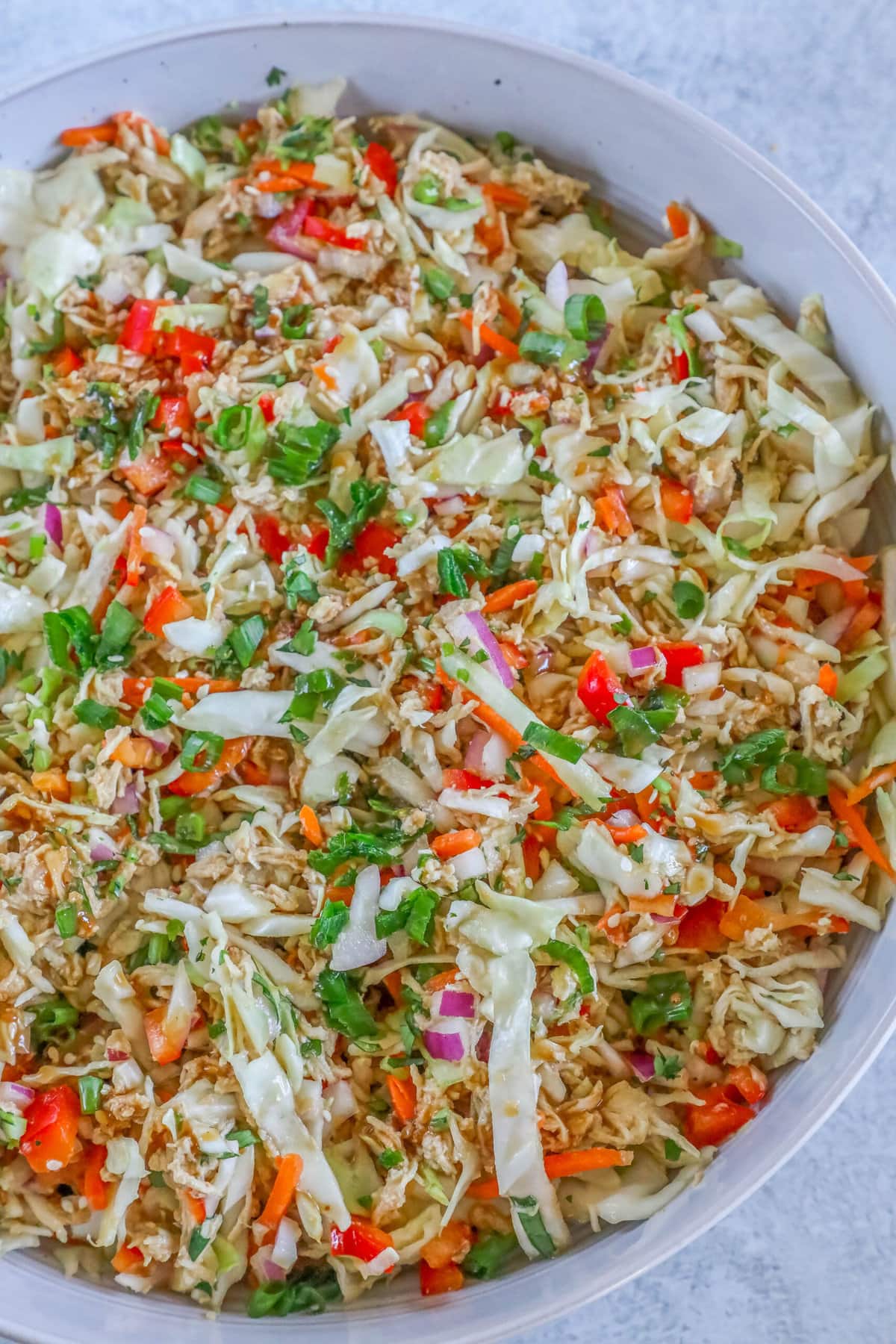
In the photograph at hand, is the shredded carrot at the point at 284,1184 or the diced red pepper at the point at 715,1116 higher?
the diced red pepper at the point at 715,1116

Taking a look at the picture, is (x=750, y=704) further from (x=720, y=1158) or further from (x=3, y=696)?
(x=3, y=696)

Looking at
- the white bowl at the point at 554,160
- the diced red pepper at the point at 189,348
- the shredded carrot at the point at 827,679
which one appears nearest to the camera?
the white bowl at the point at 554,160

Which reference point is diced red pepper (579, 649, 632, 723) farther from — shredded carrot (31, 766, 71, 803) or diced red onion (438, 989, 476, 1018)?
shredded carrot (31, 766, 71, 803)

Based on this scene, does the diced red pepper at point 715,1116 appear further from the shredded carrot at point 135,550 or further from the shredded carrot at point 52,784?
the shredded carrot at point 135,550

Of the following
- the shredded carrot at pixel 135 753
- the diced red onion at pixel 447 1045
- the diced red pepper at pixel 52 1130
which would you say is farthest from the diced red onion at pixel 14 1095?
the diced red onion at pixel 447 1045

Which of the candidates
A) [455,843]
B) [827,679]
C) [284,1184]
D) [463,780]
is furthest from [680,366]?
[284,1184]
